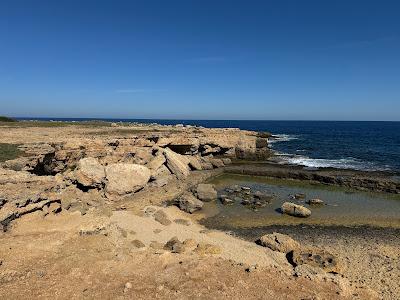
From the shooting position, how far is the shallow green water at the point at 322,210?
2369 centimetres

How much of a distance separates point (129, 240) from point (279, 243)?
813cm

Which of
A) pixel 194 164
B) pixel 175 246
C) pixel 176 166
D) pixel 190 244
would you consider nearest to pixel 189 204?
pixel 190 244

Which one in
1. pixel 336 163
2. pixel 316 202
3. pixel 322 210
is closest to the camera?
pixel 322 210

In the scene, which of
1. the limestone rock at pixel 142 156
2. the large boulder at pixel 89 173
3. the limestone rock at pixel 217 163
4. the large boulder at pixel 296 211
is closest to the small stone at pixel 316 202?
the large boulder at pixel 296 211

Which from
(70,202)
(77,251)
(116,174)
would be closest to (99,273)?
(77,251)

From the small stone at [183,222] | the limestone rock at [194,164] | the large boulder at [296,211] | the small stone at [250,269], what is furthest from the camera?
the limestone rock at [194,164]

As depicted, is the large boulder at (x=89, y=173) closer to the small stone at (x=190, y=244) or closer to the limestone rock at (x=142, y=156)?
the limestone rock at (x=142, y=156)

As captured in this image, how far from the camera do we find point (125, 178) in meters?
26.7

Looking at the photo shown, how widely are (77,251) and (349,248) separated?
1446 centimetres

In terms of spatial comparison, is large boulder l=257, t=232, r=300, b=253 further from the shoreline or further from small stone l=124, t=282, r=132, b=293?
the shoreline

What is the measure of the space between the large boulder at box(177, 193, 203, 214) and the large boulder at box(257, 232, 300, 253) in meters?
7.58

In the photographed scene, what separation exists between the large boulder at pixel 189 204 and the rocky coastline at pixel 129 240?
8cm

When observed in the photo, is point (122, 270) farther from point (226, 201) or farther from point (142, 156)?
point (142, 156)

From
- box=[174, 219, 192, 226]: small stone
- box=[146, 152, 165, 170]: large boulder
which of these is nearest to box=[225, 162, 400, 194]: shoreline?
box=[146, 152, 165, 170]: large boulder
